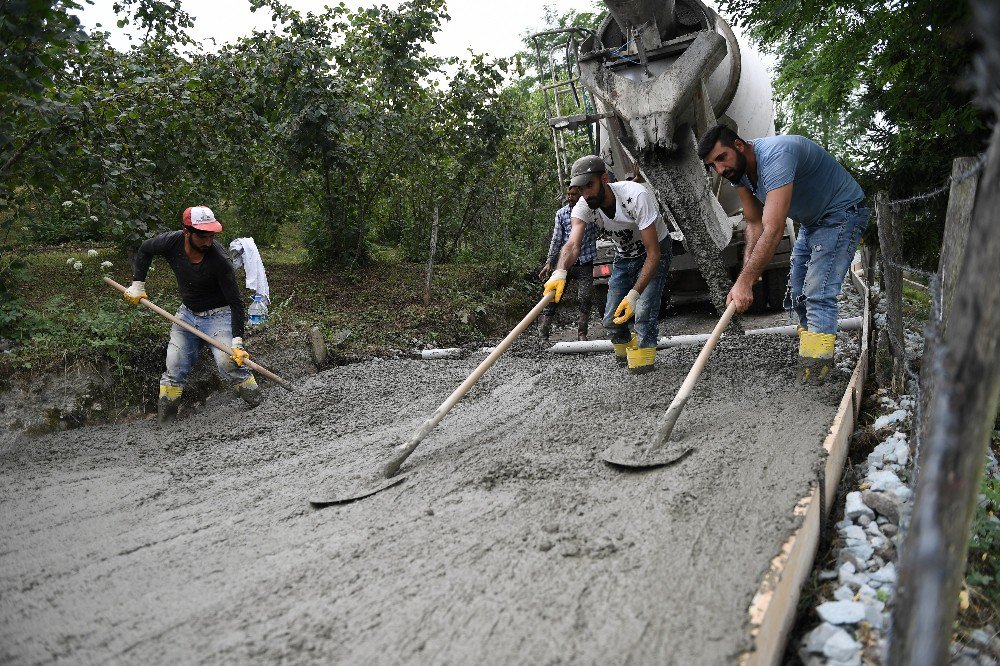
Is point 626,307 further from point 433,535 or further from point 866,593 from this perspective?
point 866,593

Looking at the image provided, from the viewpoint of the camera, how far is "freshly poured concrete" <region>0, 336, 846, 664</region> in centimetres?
192

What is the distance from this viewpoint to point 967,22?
9.38ft

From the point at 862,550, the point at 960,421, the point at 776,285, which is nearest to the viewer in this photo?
the point at 960,421

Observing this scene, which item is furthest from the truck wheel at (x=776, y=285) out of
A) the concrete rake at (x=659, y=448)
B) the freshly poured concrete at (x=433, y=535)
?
the concrete rake at (x=659, y=448)

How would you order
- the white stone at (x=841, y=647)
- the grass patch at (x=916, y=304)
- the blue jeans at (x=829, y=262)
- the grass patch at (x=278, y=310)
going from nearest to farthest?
the white stone at (x=841, y=647) → the blue jeans at (x=829, y=262) → the grass patch at (x=278, y=310) → the grass patch at (x=916, y=304)

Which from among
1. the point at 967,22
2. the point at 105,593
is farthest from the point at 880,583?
the point at 105,593

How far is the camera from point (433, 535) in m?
2.54

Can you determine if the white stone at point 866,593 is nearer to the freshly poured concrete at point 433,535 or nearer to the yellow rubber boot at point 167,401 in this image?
the freshly poured concrete at point 433,535

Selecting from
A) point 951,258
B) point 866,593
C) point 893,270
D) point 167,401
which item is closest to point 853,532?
point 866,593

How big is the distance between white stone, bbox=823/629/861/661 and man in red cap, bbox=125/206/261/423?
4306mm

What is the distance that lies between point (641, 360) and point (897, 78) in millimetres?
2251

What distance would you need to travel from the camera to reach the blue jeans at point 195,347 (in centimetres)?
498

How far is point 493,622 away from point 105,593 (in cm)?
148

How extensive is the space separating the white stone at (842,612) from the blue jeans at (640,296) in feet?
8.53
